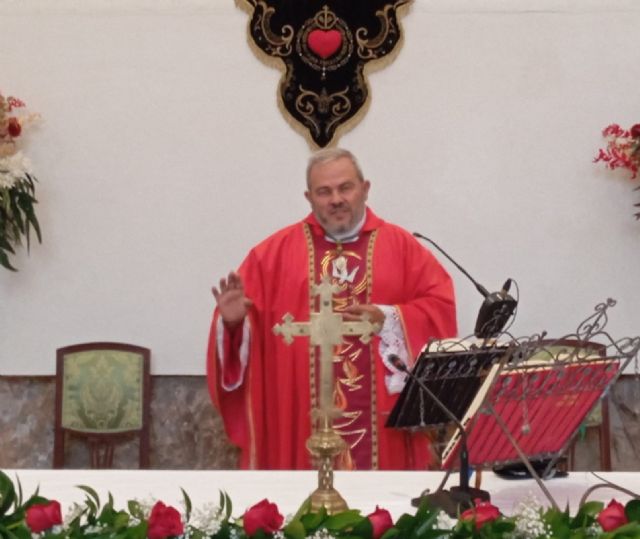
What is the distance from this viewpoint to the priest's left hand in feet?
13.9

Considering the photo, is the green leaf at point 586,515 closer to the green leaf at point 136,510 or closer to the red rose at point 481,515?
the red rose at point 481,515

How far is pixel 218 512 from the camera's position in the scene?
2199mm

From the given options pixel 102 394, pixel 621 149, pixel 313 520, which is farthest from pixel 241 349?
pixel 313 520

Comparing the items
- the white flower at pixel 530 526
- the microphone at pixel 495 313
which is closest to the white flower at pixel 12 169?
the microphone at pixel 495 313

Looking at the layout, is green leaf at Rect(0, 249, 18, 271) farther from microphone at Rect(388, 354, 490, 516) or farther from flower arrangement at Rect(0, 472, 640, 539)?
flower arrangement at Rect(0, 472, 640, 539)

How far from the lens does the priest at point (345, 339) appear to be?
4.73m

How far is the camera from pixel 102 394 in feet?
18.2

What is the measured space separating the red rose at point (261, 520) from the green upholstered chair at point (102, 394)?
353cm

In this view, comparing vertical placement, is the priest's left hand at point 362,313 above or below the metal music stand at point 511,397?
above

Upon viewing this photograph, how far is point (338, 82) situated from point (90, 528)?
3.90 m

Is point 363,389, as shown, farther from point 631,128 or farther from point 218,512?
point 218,512

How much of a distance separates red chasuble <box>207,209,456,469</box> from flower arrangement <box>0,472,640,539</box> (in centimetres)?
248

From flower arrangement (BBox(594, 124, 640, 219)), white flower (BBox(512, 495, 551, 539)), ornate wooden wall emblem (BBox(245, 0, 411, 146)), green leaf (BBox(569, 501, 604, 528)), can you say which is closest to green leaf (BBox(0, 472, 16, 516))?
white flower (BBox(512, 495, 551, 539))

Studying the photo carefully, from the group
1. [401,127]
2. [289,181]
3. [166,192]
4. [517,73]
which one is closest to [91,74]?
[166,192]
